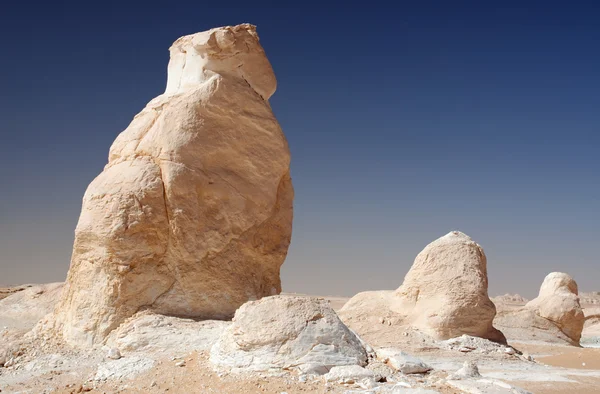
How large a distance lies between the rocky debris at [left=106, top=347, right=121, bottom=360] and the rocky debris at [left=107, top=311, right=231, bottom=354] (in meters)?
0.08

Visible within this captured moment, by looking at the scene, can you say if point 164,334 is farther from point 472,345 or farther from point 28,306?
point 28,306

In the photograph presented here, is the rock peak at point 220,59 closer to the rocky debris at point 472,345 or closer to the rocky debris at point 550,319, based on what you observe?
the rocky debris at point 472,345

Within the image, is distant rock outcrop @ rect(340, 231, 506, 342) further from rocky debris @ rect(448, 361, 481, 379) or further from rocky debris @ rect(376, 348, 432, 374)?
rocky debris @ rect(376, 348, 432, 374)

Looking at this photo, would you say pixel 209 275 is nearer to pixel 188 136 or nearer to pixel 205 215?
pixel 205 215

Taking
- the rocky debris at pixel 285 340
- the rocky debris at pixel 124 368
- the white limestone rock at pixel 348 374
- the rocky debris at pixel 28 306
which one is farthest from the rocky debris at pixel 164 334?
the rocky debris at pixel 28 306

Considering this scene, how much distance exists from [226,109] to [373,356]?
450cm

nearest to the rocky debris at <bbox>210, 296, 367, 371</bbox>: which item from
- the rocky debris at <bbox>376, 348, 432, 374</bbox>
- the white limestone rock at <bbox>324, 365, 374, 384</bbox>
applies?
the white limestone rock at <bbox>324, 365, 374, 384</bbox>

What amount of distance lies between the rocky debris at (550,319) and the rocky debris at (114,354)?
13.5m

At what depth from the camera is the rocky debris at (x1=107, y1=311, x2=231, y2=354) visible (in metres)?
7.18

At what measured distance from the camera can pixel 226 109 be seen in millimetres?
9148

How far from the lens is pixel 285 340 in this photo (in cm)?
628

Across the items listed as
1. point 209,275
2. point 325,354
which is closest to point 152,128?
point 209,275

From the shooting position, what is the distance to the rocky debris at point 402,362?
6402mm

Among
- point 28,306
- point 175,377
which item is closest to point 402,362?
point 175,377
